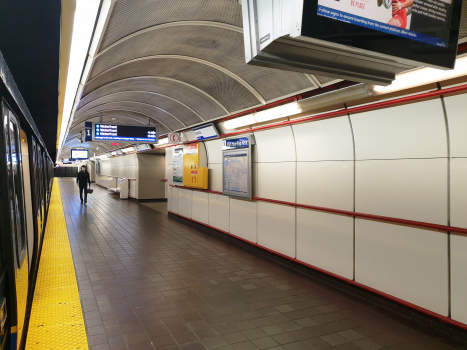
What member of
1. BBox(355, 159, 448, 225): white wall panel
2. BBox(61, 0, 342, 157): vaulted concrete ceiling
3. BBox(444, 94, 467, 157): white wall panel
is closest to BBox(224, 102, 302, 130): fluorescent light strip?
BBox(61, 0, 342, 157): vaulted concrete ceiling

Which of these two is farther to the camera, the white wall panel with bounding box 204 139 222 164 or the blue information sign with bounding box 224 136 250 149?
the white wall panel with bounding box 204 139 222 164

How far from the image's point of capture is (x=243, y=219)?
22.7 ft

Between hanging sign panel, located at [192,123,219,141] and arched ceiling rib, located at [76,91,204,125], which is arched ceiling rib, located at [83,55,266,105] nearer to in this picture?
hanging sign panel, located at [192,123,219,141]

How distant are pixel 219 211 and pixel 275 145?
2.70m

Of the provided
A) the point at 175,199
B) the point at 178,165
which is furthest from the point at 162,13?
the point at 175,199

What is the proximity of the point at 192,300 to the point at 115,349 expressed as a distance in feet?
4.26

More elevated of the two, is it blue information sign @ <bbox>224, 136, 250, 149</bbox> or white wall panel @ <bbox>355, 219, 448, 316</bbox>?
blue information sign @ <bbox>224, 136, 250, 149</bbox>

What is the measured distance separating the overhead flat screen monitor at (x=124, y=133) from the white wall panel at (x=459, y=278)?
867 cm

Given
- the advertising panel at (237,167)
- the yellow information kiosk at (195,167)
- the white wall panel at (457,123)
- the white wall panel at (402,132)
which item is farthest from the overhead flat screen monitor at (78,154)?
the white wall panel at (457,123)

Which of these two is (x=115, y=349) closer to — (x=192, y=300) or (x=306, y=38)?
(x=192, y=300)

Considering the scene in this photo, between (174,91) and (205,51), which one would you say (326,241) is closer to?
(205,51)

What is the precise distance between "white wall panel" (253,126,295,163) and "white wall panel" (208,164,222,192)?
176cm

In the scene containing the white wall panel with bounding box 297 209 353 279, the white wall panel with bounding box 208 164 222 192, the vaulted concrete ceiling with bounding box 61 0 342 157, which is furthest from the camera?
the white wall panel with bounding box 208 164 222 192

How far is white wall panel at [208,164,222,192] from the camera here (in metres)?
8.02
